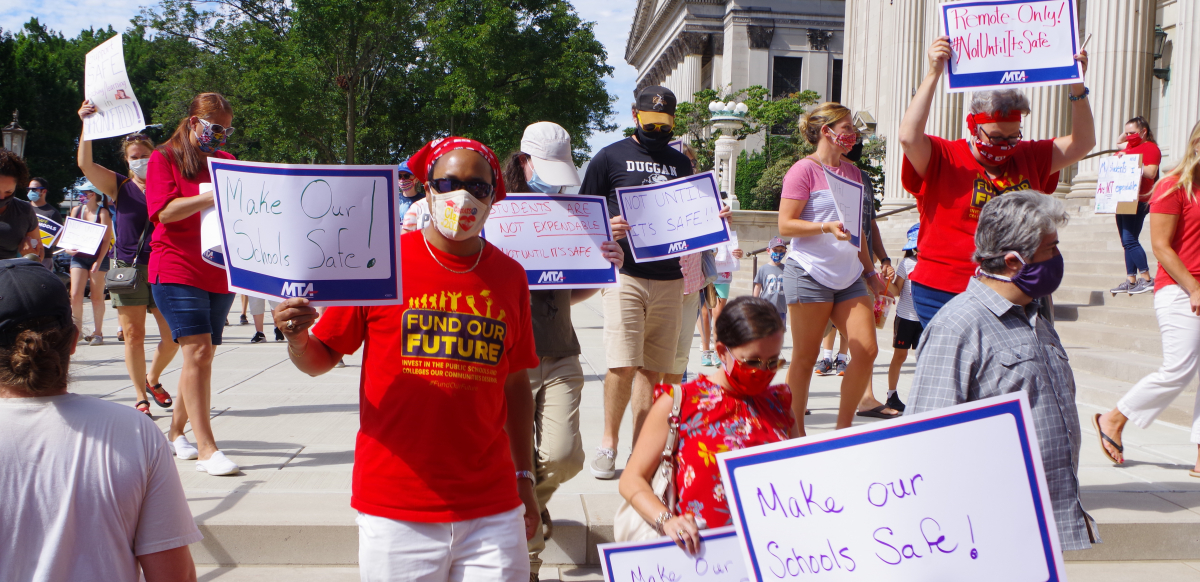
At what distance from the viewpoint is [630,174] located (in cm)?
482

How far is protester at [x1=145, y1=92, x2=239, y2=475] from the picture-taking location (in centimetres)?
455

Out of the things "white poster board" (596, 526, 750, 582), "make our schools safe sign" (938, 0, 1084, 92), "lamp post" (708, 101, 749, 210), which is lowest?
"white poster board" (596, 526, 750, 582)

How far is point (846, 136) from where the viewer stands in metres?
4.97

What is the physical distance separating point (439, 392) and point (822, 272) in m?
3.08

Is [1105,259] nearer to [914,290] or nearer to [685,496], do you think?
[914,290]

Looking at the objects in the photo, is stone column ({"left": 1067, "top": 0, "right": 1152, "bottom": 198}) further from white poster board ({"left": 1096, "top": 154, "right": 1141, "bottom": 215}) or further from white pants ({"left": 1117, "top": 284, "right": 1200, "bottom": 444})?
white pants ({"left": 1117, "top": 284, "right": 1200, "bottom": 444})

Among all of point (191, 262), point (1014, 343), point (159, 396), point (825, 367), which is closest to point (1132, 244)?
point (825, 367)

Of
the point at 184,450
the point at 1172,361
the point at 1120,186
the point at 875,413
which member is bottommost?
the point at 875,413

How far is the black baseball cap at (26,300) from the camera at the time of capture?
1.74m

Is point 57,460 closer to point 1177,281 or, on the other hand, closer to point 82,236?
point 1177,281

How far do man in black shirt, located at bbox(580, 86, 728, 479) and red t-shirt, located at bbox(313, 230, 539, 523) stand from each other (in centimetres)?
231

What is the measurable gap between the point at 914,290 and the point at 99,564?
343 centimetres

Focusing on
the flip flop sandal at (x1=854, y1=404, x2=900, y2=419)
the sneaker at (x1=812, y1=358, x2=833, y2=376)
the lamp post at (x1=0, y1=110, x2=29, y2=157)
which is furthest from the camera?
the lamp post at (x1=0, y1=110, x2=29, y2=157)

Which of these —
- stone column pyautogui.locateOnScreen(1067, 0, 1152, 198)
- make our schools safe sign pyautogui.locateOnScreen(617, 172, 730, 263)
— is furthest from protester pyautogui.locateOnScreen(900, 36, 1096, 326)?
stone column pyautogui.locateOnScreen(1067, 0, 1152, 198)
